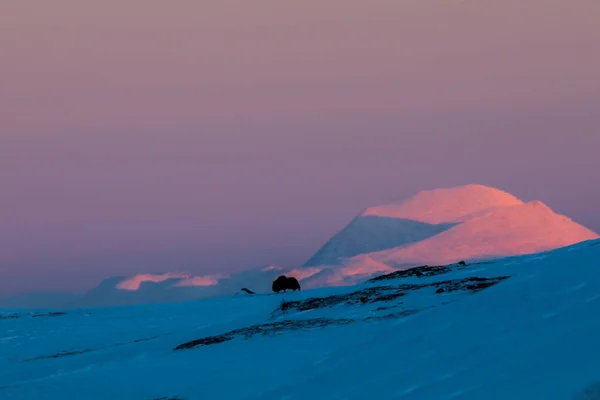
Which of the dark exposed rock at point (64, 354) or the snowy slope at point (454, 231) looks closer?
the dark exposed rock at point (64, 354)

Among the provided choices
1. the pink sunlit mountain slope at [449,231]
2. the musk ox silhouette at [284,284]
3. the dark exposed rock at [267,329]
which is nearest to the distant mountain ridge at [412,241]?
the pink sunlit mountain slope at [449,231]

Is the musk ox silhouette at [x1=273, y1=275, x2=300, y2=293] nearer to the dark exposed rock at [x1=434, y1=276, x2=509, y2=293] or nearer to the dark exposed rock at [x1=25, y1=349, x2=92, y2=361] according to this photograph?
the dark exposed rock at [x1=25, y1=349, x2=92, y2=361]

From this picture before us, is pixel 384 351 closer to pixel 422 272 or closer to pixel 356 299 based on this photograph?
pixel 356 299

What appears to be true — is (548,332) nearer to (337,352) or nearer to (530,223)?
(337,352)

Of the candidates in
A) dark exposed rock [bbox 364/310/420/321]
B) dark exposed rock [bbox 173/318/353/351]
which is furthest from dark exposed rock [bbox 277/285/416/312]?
dark exposed rock [bbox 364/310/420/321]

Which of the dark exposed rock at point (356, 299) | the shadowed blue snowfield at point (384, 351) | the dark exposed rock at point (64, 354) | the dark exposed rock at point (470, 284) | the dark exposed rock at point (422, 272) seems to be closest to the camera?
the shadowed blue snowfield at point (384, 351)

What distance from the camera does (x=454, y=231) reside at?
185 feet

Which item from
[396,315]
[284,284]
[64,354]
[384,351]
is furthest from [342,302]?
[284,284]

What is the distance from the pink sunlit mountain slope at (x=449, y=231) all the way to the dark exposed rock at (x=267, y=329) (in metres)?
32.7

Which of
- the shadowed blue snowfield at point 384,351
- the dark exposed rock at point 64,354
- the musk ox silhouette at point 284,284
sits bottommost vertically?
the shadowed blue snowfield at point 384,351

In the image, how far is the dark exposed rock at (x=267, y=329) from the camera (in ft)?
50.4

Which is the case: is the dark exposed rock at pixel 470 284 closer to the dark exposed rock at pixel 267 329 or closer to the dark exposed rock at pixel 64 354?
the dark exposed rock at pixel 267 329

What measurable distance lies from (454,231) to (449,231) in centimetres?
32

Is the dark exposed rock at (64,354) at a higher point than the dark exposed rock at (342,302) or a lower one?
higher
